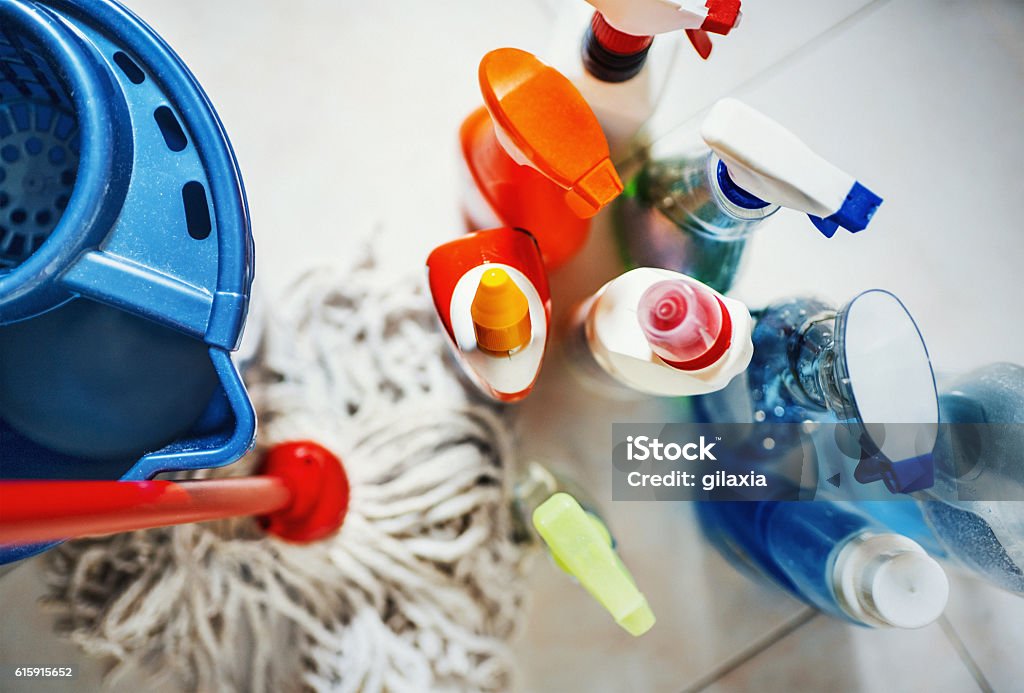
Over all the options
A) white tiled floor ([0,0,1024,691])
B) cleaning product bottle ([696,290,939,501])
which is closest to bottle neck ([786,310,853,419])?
cleaning product bottle ([696,290,939,501])

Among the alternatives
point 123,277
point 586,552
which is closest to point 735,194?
point 586,552

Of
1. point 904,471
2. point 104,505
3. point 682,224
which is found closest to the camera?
point 104,505

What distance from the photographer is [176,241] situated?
42 centimetres

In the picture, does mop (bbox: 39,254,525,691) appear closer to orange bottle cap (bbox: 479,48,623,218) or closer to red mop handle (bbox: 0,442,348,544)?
red mop handle (bbox: 0,442,348,544)

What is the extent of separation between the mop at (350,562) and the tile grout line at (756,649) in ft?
0.55

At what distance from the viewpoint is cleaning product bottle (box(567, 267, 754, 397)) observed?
1.41 ft

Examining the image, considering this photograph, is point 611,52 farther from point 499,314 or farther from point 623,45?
point 499,314

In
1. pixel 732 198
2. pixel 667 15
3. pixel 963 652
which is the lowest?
pixel 963 652

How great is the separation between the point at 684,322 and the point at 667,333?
0.01m

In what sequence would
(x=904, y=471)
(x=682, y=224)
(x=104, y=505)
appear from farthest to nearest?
(x=682, y=224), (x=904, y=471), (x=104, y=505)

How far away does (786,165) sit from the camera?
0.40 metres

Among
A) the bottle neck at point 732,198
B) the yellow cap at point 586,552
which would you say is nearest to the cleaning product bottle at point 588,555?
the yellow cap at point 586,552

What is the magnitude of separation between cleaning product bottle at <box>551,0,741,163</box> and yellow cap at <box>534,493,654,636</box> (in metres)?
0.26

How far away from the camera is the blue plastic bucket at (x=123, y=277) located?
0.39 m
